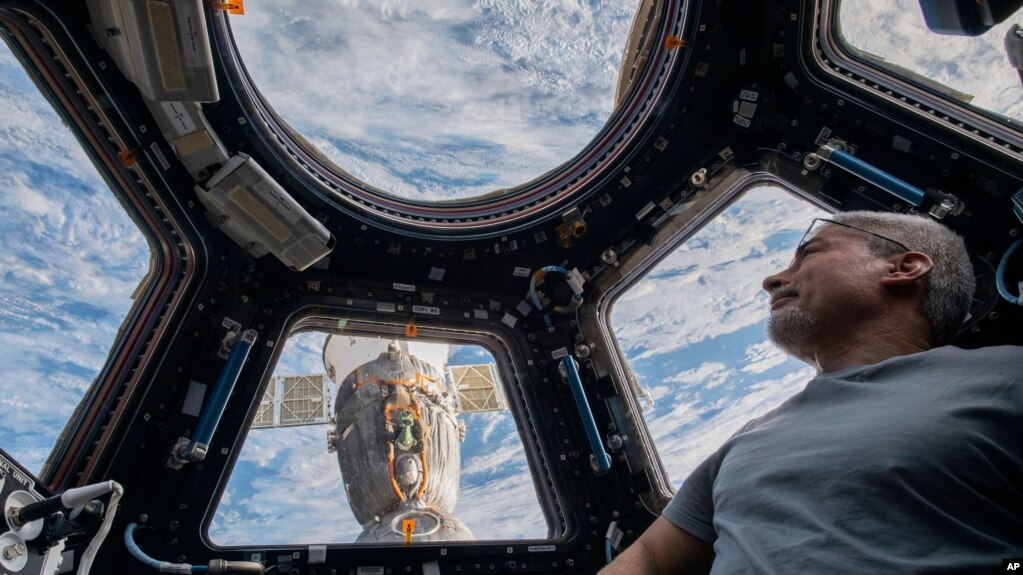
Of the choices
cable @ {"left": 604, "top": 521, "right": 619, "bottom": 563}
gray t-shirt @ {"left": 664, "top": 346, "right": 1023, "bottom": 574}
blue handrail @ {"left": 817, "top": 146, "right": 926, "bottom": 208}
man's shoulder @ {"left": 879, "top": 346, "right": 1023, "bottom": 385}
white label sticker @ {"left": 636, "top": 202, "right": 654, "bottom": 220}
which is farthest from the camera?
white label sticker @ {"left": 636, "top": 202, "right": 654, "bottom": 220}

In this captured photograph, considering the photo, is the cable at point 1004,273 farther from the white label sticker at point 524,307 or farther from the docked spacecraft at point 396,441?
the docked spacecraft at point 396,441

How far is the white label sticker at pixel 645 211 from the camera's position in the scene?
18.6 ft

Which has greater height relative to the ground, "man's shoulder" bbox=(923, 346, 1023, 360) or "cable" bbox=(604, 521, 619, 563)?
"cable" bbox=(604, 521, 619, 563)

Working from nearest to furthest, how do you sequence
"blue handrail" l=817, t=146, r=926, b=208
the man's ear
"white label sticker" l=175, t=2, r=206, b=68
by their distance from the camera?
the man's ear
"white label sticker" l=175, t=2, r=206, b=68
"blue handrail" l=817, t=146, r=926, b=208

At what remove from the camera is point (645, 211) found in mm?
5680

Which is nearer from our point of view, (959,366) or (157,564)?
(959,366)

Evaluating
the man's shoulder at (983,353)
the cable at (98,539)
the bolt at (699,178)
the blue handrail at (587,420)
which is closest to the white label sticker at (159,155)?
the cable at (98,539)

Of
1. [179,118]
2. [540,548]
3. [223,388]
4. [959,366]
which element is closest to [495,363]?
[540,548]

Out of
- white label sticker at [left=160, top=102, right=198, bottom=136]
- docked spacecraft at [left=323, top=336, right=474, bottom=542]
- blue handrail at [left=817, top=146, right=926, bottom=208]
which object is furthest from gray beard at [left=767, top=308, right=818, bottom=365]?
docked spacecraft at [left=323, top=336, right=474, bottom=542]

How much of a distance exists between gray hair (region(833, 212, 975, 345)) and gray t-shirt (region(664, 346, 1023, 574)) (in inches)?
14.3

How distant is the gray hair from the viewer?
6.03 feet

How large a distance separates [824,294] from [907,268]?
26 cm

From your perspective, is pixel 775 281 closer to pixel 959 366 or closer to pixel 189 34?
pixel 959 366

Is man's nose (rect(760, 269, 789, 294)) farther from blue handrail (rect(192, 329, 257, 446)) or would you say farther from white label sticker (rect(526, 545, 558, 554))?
blue handrail (rect(192, 329, 257, 446))
